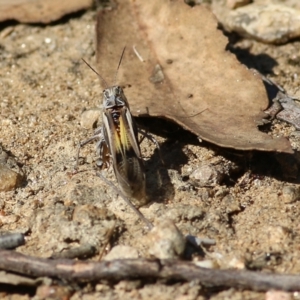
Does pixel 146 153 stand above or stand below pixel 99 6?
below

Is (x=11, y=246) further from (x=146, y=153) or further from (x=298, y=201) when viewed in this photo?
(x=298, y=201)

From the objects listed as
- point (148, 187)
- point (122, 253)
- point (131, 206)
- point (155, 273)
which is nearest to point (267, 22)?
point (148, 187)

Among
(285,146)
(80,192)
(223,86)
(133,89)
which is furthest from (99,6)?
(285,146)

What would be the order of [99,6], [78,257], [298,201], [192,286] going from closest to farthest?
[192,286] < [78,257] < [298,201] < [99,6]

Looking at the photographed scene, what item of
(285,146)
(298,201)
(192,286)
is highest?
(285,146)

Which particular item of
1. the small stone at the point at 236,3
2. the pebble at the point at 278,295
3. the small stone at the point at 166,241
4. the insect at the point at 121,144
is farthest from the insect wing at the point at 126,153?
the small stone at the point at 236,3

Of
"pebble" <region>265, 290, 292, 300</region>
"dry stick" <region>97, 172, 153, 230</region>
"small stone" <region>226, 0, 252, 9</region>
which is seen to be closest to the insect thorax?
"dry stick" <region>97, 172, 153, 230</region>

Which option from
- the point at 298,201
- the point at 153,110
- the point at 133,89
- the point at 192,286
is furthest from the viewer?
the point at 133,89

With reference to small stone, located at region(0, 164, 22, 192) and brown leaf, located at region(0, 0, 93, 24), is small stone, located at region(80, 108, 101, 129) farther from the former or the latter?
brown leaf, located at region(0, 0, 93, 24)

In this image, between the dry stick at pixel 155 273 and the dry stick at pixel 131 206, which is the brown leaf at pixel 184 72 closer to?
the dry stick at pixel 131 206
